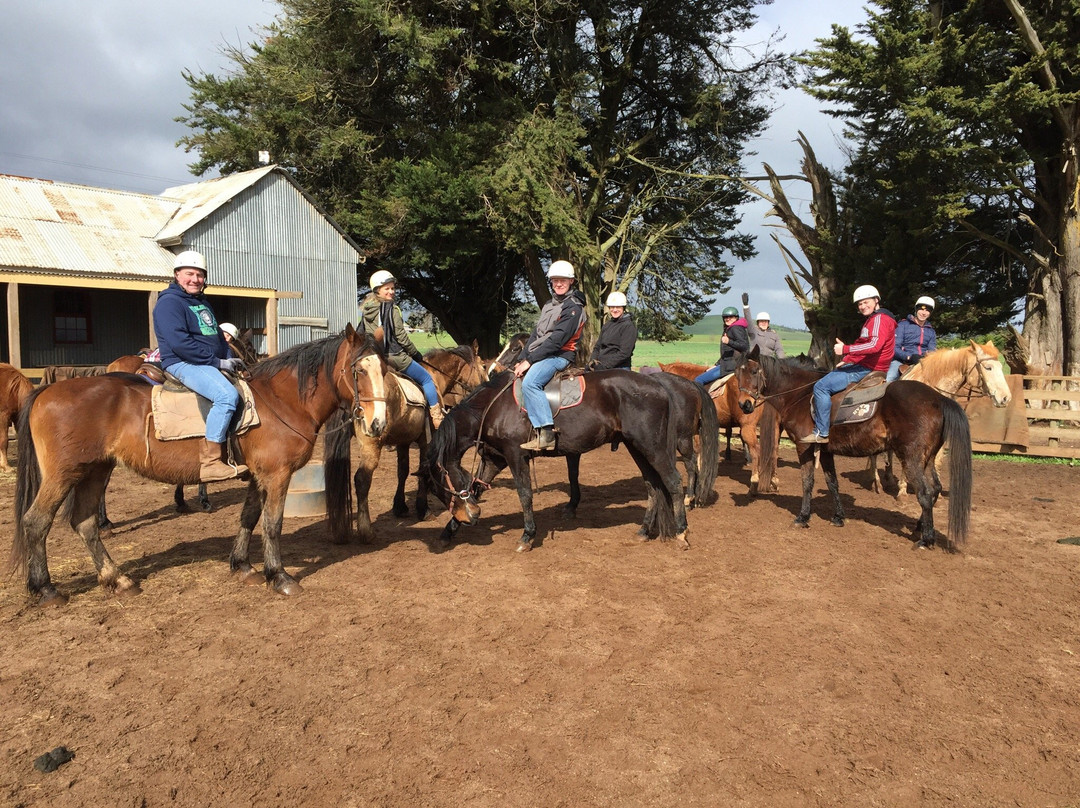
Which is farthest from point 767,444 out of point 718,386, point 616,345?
point 616,345

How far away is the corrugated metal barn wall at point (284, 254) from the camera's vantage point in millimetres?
20516

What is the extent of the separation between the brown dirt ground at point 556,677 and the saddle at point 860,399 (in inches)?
55.5

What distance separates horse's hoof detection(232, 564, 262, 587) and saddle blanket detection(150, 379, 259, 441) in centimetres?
130

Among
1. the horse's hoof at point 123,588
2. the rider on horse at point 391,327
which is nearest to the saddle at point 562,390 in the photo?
the rider on horse at point 391,327

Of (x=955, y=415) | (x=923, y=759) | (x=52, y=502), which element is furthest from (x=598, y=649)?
(x=955, y=415)

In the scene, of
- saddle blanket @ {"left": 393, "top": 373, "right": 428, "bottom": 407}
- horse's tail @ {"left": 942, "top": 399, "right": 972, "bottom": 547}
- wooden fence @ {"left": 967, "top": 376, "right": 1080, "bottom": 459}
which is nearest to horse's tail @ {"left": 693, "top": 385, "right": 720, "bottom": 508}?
horse's tail @ {"left": 942, "top": 399, "right": 972, "bottom": 547}

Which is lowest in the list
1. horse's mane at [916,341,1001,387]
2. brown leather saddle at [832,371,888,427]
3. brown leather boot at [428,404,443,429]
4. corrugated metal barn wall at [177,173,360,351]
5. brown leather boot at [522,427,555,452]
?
brown leather boot at [522,427,555,452]

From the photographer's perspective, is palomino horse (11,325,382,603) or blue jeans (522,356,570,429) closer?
palomino horse (11,325,382,603)

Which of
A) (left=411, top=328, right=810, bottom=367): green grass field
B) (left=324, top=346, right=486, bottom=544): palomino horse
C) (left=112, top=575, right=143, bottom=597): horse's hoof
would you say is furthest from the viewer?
(left=411, top=328, right=810, bottom=367): green grass field

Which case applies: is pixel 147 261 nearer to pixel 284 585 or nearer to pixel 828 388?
pixel 284 585

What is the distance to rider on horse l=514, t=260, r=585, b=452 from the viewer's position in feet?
24.1

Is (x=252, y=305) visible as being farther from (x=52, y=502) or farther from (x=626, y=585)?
(x=626, y=585)

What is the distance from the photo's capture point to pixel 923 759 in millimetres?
3588

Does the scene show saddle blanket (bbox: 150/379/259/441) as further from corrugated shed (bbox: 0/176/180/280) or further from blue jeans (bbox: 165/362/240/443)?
corrugated shed (bbox: 0/176/180/280)
